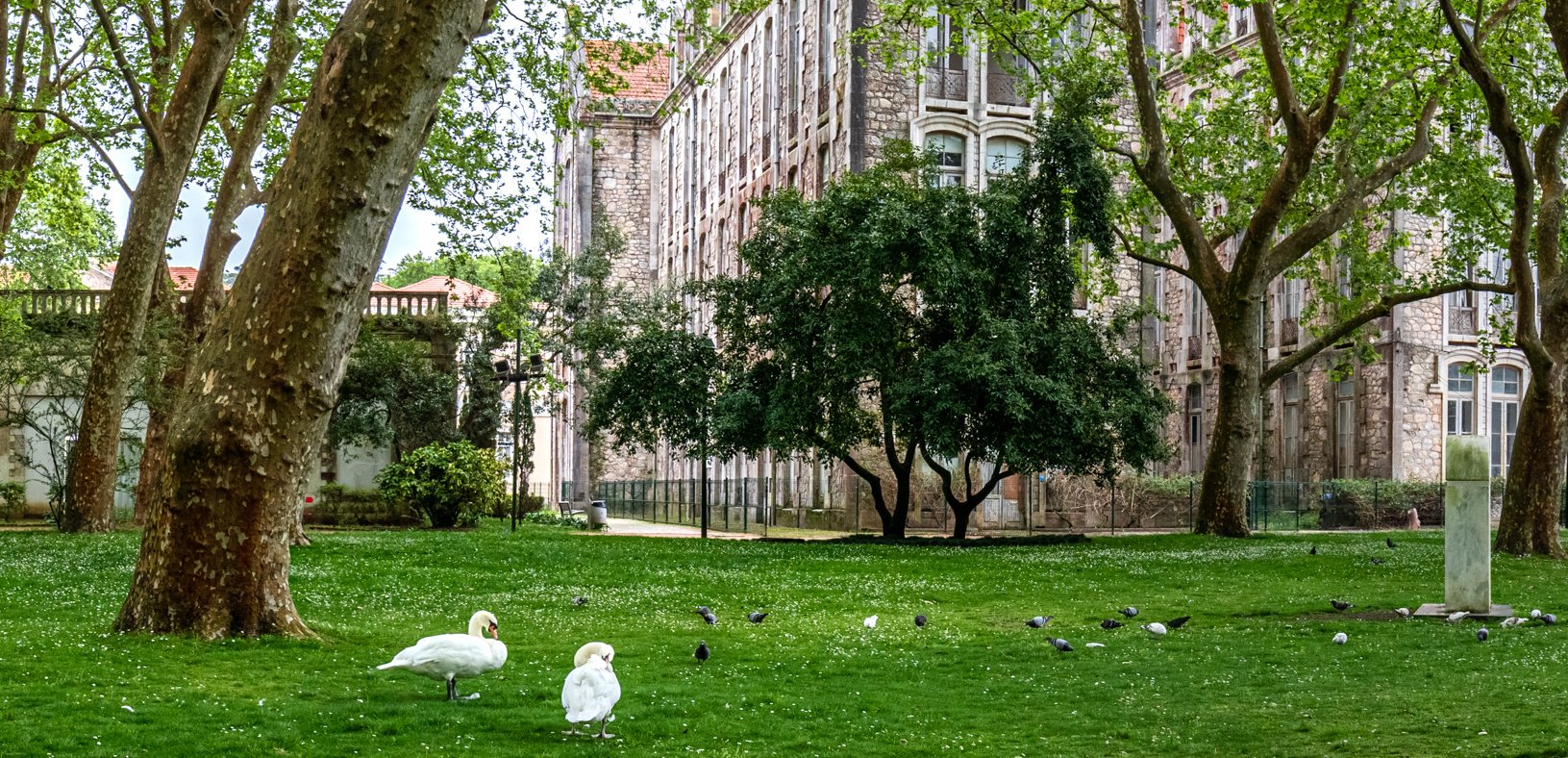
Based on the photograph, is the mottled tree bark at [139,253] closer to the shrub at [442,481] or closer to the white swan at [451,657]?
the shrub at [442,481]

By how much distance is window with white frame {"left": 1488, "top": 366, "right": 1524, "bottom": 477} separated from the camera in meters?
42.2

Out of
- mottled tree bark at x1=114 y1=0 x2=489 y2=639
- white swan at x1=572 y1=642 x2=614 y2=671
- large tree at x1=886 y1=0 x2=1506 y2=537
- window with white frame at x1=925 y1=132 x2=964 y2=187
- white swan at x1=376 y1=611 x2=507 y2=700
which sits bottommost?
white swan at x1=376 y1=611 x2=507 y2=700

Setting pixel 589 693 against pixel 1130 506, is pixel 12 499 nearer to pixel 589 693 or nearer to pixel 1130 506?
pixel 1130 506

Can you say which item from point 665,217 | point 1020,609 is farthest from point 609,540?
point 665,217

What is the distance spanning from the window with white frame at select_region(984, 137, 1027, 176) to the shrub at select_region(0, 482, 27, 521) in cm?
2496

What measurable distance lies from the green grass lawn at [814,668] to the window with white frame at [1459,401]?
22.5m

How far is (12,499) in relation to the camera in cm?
3712

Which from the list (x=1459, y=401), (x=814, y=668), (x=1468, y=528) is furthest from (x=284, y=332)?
(x=1459, y=401)

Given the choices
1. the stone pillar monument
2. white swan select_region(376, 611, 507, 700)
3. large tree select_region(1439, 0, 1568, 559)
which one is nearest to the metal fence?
large tree select_region(1439, 0, 1568, 559)

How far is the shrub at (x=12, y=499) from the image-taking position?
122ft

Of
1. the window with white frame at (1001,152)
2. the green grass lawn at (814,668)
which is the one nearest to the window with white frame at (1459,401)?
the window with white frame at (1001,152)

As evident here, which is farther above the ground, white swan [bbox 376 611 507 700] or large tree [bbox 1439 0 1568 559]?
large tree [bbox 1439 0 1568 559]

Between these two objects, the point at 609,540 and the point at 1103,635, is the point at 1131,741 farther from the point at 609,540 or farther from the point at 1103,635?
the point at 609,540

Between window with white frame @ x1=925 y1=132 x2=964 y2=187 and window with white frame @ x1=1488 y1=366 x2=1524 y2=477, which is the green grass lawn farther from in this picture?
window with white frame @ x1=1488 y1=366 x2=1524 y2=477
